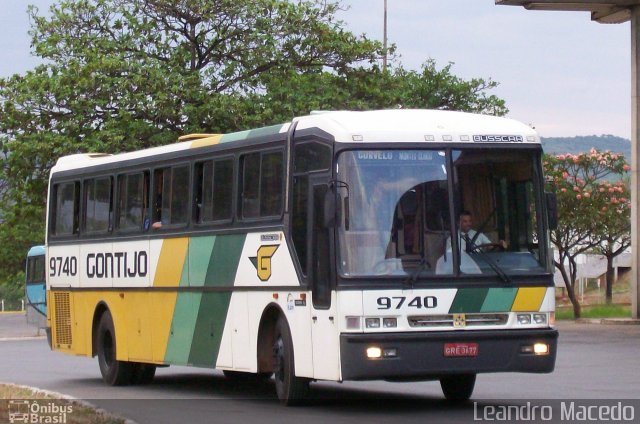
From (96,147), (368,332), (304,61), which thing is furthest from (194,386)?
(304,61)

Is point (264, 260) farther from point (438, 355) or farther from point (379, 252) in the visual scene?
point (438, 355)

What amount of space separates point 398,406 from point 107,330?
21.7ft

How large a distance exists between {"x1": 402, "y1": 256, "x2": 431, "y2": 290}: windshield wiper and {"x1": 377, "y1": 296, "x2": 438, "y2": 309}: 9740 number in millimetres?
135

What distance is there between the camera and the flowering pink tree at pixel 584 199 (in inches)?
1778

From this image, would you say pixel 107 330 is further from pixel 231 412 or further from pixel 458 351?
pixel 458 351

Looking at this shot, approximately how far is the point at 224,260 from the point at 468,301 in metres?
3.80

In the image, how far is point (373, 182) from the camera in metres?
14.8

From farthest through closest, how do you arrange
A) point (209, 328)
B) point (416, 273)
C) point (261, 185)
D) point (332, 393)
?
point (332, 393)
point (209, 328)
point (261, 185)
point (416, 273)

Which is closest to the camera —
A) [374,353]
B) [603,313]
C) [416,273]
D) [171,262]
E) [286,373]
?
[374,353]

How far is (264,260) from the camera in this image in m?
16.4

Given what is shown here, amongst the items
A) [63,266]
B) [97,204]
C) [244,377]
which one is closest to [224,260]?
[244,377]

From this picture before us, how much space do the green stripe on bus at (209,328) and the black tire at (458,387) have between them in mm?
2766

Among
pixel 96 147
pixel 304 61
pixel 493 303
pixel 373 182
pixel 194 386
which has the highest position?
pixel 304 61

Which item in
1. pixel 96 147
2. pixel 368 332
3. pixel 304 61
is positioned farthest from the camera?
pixel 304 61
